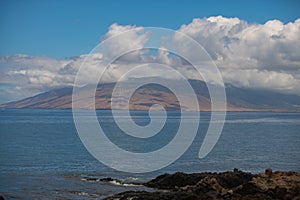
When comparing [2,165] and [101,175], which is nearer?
[101,175]

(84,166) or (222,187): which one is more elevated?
(84,166)

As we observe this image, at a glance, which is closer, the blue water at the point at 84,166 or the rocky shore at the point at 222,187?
the rocky shore at the point at 222,187

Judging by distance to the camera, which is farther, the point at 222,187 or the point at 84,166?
the point at 84,166

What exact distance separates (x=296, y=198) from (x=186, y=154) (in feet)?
145

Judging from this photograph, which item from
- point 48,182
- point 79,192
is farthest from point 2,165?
point 79,192

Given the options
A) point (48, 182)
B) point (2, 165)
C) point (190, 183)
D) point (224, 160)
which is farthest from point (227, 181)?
point (2, 165)

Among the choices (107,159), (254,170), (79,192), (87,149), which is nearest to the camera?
(79,192)

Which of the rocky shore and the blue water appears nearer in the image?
the rocky shore

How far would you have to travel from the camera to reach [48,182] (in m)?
46.2

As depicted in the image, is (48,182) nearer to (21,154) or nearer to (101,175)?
(101,175)

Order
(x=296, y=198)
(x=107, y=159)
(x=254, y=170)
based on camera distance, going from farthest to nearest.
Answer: (x=107, y=159) < (x=254, y=170) < (x=296, y=198)

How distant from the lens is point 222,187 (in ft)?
134

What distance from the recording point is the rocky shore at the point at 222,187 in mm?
34188

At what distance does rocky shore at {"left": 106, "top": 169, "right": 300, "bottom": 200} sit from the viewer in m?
34.2
